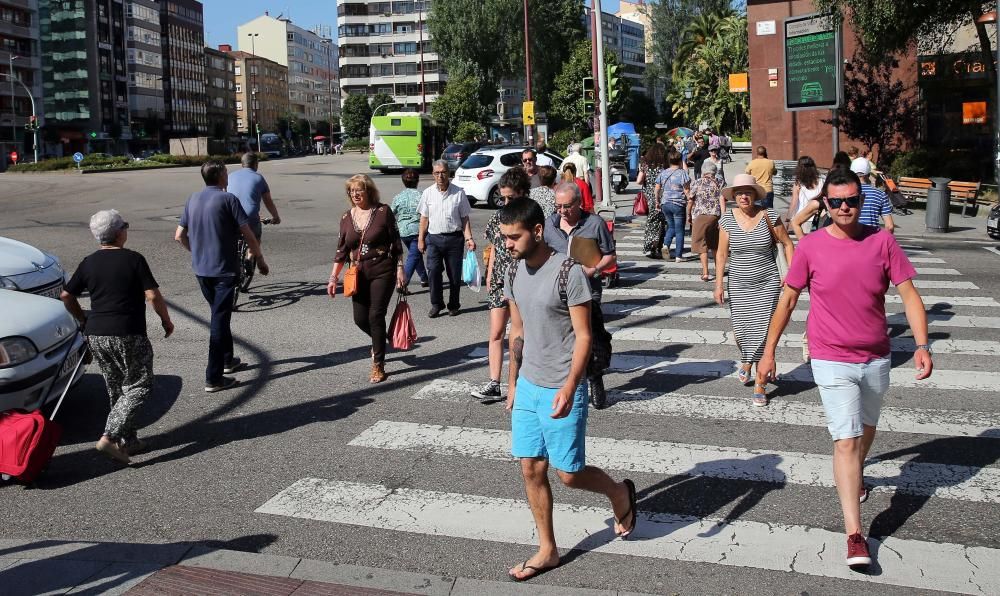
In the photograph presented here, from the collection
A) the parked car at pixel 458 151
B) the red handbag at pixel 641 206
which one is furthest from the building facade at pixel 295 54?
the red handbag at pixel 641 206

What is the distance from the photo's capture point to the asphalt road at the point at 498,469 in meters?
4.87

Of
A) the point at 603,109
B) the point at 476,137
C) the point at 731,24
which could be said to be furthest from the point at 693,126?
the point at 603,109

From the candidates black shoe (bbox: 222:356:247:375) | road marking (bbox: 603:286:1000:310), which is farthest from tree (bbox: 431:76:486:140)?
black shoe (bbox: 222:356:247:375)

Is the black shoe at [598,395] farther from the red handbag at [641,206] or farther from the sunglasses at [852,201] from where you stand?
the red handbag at [641,206]

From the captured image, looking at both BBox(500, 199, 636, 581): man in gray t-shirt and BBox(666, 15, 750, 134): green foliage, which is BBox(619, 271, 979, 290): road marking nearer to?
BBox(500, 199, 636, 581): man in gray t-shirt

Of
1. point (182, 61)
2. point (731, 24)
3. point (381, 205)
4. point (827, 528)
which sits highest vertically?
point (182, 61)

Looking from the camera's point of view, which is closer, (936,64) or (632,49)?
(936,64)

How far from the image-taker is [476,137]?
2559 inches

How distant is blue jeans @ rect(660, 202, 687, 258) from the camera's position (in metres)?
15.7

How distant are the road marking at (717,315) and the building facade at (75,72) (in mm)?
96566

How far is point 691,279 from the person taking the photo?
14164 mm

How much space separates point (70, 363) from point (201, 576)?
300 centimetres

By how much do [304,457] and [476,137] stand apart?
2346 inches

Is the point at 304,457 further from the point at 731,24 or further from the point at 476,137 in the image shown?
the point at 731,24
